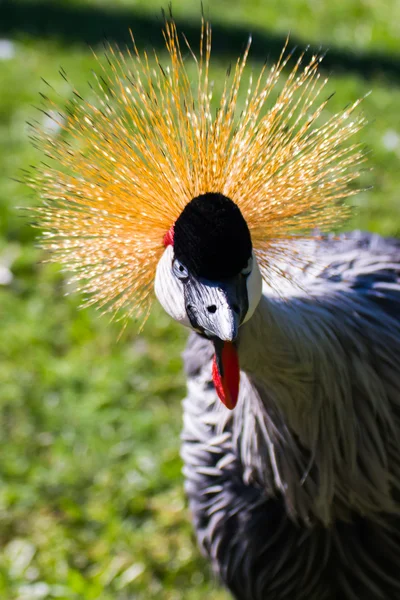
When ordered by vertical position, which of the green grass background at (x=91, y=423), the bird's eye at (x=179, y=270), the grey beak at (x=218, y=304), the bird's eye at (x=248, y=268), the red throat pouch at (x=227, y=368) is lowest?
the green grass background at (x=91, y=423)

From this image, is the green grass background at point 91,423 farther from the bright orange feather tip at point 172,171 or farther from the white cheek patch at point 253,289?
the white cheek patch at point 253,289

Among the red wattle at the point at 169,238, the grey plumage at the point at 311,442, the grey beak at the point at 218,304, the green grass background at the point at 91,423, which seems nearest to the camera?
the grey beak at the point at 218,304

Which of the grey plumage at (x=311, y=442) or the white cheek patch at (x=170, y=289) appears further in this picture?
the grey plumage at (x=311, y=442)

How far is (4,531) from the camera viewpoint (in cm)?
191

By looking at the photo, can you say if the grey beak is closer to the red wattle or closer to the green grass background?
Answer: the red wattle

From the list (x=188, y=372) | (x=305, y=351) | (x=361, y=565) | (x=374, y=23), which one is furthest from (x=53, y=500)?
(x=374, y=23)

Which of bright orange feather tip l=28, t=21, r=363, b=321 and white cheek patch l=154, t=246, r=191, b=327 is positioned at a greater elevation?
bright orange feather tip l=28, t=21, r=363, b=321

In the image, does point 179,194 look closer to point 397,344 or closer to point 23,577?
point 397,344

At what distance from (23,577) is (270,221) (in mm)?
1111

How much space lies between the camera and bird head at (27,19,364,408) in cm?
108

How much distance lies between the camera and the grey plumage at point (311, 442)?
48.8 inches

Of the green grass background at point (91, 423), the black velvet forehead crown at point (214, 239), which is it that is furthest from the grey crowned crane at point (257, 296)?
the green grass background at point (91, 423)

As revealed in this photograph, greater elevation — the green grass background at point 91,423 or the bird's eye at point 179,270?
the bird's eye at point 179,270

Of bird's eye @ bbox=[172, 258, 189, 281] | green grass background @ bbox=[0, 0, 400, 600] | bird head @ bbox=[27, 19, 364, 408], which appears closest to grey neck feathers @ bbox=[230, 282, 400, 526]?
bird head @ bbox=[27, 19, 364, 408]
